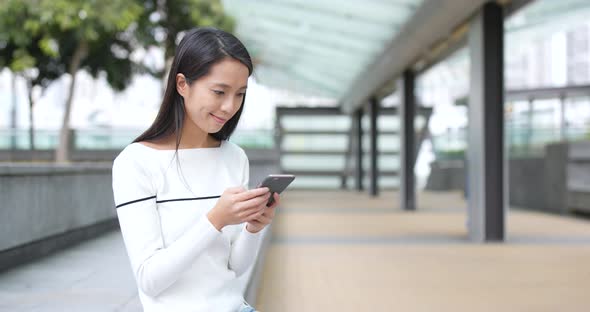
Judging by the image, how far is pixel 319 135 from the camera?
3594 cm

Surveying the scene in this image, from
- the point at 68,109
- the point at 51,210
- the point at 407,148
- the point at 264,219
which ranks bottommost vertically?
the point at 51,210

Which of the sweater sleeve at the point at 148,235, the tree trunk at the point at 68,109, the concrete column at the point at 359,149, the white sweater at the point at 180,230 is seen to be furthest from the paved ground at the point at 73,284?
the concrete column at the point at 359,149

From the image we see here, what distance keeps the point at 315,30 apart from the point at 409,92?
3.17 m

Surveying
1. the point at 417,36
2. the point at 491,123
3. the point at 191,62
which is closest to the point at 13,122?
the point at 417,36

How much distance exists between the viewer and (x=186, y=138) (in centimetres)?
215

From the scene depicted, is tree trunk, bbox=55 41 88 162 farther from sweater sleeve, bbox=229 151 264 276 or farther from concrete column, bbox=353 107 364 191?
sweater sleeve, bbox=229 151 264 276

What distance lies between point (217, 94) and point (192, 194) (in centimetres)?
30

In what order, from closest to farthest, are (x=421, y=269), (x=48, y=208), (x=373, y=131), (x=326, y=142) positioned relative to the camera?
(x=48, y=208)
(x=421, y=269)
(x=373, y=131)
(x=326, y=142)

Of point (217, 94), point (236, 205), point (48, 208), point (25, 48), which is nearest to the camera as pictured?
point (236, 205)

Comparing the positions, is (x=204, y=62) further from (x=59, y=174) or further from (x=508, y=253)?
(x=508, y=253)

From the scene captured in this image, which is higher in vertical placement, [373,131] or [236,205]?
[373,131]

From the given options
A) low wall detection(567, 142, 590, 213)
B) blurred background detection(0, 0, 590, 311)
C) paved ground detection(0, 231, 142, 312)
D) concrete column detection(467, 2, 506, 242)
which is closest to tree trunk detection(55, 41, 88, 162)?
blurred background detection(0, 0, 590, 311)

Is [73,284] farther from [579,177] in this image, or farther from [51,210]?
[579,177]

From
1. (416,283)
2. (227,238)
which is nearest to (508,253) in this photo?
(416,283)
